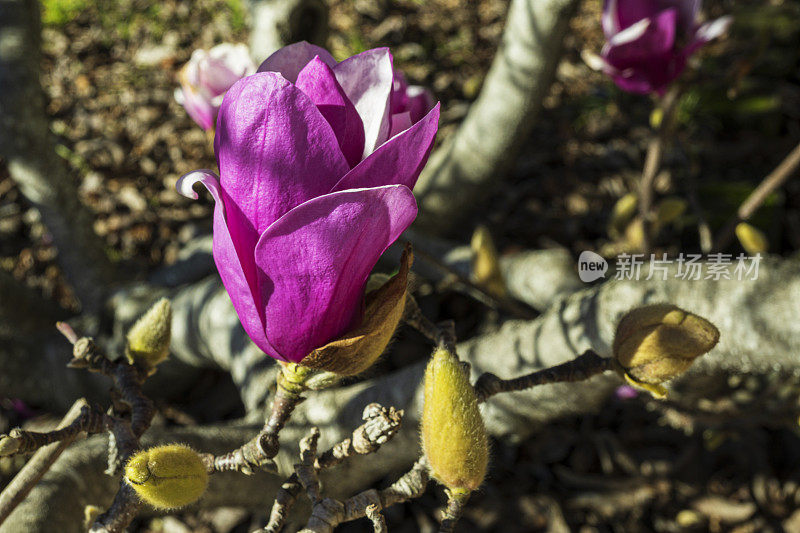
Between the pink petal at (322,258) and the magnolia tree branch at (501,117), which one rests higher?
the pink petal at (322,258)

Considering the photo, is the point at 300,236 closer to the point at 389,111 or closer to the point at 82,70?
the point at 389,111

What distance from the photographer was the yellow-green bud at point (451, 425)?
53 cm

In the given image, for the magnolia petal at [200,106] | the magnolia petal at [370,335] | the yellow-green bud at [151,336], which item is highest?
the magnolia petal at [200,106]

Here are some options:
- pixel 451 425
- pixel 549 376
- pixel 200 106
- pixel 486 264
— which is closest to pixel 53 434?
pixel 451 425

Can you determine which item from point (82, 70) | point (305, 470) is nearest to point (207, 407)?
point (305, 470)

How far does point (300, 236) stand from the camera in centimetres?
47

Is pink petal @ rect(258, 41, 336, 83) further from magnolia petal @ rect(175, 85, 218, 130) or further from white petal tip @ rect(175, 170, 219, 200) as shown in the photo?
magnolia petal @ rect(175, 85, 218, 130)

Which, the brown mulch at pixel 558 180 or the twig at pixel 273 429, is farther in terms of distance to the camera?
the brown mulch at pixel 558 180

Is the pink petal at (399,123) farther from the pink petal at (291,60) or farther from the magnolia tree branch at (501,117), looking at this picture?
the magnolia tree branch at (501,117)

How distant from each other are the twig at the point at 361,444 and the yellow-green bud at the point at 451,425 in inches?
1.3

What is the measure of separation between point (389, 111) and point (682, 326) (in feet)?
1.18

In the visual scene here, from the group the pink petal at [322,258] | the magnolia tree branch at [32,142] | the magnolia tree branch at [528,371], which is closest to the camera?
the pink petal at [322,258]

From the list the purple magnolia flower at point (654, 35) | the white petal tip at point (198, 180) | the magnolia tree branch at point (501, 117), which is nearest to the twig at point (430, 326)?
the white petal tip at point (198, 180)

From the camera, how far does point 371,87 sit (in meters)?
0.54
